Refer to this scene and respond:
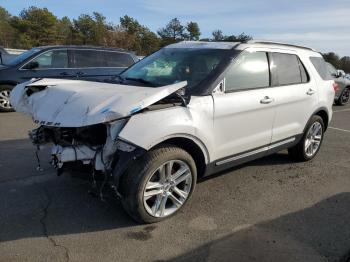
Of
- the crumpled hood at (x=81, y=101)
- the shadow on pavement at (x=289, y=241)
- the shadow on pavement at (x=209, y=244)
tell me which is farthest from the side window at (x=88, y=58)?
the shadow on pavement at (x=289, y=241)

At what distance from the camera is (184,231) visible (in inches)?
160

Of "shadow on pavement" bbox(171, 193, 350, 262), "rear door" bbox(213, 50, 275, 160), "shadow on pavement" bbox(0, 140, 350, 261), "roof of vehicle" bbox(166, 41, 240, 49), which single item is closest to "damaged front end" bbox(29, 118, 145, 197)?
"shadow on pavement" bbox(0, 140, 350, 261)

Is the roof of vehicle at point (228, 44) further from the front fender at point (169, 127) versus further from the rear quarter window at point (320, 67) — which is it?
the front fender at point (169, 127)

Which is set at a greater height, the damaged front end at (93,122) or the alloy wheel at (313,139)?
the damaged front end at (93,122)

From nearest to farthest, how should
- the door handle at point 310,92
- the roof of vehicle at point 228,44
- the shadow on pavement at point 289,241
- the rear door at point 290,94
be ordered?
the shadow on pavement at point 289,241 < the roof of vehicle at point 228,44 < the rear door at point 290,94 < the door handle at point 310,92

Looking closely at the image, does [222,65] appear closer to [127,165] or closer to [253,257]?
[127,165]

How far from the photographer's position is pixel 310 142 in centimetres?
651

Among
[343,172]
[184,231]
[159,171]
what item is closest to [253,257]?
[184,231]

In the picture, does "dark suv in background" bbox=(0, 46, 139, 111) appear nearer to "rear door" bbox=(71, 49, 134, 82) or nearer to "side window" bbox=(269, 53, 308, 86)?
"rear door" bbox=(71, 49, 134, 82)

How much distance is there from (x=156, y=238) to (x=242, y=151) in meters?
1.66

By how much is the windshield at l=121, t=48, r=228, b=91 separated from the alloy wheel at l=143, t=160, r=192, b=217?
906 millimetres

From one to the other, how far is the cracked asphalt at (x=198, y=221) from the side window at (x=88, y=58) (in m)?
5.23

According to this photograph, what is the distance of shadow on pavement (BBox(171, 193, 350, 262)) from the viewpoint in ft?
12.0

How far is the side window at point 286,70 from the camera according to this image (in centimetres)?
548
